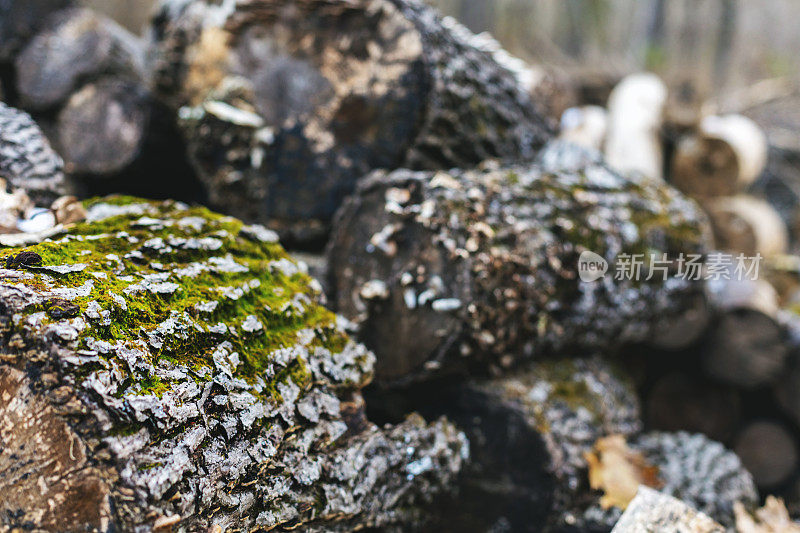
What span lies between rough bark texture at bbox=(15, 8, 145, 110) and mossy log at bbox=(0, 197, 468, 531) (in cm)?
124

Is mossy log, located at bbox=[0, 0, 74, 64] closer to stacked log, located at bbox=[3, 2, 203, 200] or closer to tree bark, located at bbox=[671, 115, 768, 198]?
stacked log, located at bbox=[3, 2, 203, 200]

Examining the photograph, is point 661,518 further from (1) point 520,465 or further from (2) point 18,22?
(2) point 18,22

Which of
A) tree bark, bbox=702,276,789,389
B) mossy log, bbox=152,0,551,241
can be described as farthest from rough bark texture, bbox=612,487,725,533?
tree bark, bbox=702,276,789,389

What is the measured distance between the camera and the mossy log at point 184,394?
2.85ft

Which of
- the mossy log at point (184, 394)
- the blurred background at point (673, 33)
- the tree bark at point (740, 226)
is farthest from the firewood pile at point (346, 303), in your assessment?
the blurred background at point (673, 33)

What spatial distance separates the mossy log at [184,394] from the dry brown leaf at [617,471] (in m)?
0.59

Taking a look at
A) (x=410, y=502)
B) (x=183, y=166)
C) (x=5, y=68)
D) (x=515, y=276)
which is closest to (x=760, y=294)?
(x=515, y=276)

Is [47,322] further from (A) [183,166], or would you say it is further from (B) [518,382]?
(A) [183,166]

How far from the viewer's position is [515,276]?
1.81m

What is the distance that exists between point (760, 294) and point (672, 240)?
39.1 inches

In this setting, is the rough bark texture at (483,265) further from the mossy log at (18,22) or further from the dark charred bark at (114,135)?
the mossy log at (18,22)

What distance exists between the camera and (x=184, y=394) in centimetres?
101

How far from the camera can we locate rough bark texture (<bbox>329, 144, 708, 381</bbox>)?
1.69 metres

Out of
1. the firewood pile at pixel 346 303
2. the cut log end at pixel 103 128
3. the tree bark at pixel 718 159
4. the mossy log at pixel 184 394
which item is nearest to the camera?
the mossy log at pixel 184 394
